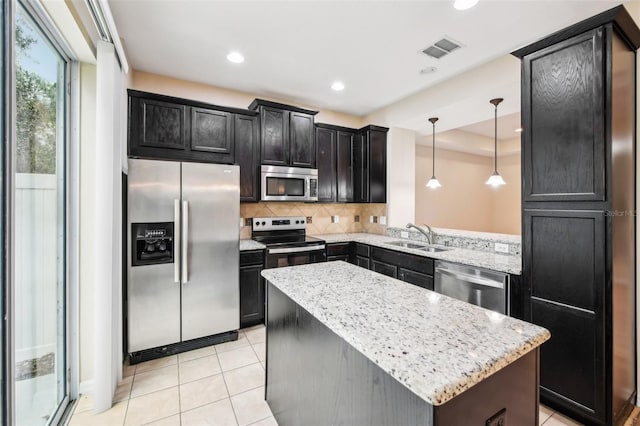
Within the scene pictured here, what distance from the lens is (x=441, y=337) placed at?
3.08 ft

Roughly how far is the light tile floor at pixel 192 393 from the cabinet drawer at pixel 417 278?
5.45 ft

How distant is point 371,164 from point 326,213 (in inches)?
39.8

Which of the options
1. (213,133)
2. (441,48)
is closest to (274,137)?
(213,133)

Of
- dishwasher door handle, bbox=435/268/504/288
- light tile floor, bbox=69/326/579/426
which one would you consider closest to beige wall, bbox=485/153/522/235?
dishwasher door handle, bbox=435/268/504/288

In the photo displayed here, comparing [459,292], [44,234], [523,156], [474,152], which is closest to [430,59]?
[523,156]

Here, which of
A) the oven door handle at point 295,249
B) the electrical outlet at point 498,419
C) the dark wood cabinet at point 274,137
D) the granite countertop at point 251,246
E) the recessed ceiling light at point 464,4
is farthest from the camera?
the dark wood cabinet at point 274,137

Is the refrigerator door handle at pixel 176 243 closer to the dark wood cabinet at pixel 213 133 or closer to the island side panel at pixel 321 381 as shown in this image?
the dark wood cabinet at pixel 213 133

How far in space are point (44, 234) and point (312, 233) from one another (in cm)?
300

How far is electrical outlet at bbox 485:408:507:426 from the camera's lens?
850 millimetres

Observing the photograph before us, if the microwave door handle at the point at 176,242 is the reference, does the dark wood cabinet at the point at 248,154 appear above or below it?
above

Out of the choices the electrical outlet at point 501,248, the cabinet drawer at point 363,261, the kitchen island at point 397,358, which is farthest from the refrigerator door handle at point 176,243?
the electrical outlet at point 501,248

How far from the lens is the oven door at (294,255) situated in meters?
3.21

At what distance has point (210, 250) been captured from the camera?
2.79 m

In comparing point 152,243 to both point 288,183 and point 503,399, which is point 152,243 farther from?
point 503,399
